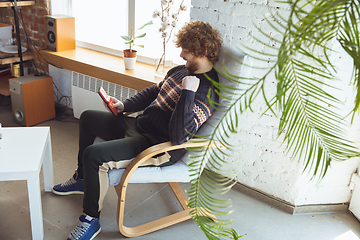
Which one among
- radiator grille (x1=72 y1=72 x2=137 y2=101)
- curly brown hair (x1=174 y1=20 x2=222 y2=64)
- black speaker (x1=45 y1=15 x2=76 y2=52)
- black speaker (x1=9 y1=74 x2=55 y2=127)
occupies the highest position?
curly brown hair (x1=174 y1=20 x2=222 y2=64)

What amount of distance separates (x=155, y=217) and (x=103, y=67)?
1.30 metres

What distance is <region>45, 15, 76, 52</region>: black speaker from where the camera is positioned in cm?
288

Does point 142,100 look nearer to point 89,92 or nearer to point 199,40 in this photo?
point 199,40

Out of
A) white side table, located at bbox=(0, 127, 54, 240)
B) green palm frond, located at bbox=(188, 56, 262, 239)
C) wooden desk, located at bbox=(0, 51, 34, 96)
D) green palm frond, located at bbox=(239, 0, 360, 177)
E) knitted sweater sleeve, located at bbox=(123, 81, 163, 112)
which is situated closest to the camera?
green palm frond, located at bbox=(239, 0, 360, 177)

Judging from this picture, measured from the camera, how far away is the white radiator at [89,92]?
2.65 metres

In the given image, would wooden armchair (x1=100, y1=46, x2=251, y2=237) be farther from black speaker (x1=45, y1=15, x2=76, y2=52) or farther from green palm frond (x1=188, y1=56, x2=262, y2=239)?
black speaker (x1=45, y1=15, x2=76, y2=52)

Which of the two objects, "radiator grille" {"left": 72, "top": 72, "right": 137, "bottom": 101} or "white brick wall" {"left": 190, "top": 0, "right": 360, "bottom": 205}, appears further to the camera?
"radiator grille" {"left": 72, "top": 72, "right": 137, "bottom": 101}

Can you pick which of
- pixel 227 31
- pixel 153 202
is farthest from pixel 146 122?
pixel 227 31

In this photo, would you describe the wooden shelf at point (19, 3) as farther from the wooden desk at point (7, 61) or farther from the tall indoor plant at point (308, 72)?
the tall indoor plant at point (308, 72)

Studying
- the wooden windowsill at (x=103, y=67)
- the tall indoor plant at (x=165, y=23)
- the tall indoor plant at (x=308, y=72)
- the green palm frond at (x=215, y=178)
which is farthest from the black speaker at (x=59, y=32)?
the tall indoor plant at (x=308, y=72)

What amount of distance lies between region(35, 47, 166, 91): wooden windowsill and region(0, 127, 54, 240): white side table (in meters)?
0.75

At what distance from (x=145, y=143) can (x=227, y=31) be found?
88 cm

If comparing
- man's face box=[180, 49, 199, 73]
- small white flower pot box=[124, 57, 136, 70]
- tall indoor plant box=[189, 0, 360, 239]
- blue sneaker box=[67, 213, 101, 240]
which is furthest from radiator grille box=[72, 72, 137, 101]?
tall indoor plant box=[189, 0, 360, 239]

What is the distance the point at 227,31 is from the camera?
1.99m
